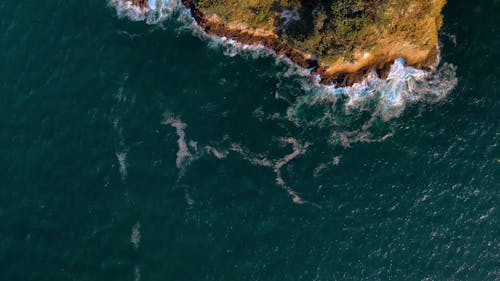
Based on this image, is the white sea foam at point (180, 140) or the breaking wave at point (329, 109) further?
the white sea foam at point (180, 140)

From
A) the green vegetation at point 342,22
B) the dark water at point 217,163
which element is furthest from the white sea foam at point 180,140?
the green vegetation at point 342,22

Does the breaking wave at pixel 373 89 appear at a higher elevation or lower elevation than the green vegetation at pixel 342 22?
lower

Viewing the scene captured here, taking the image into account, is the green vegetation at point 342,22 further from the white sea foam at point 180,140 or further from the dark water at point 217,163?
the white sea foam at point 180,140

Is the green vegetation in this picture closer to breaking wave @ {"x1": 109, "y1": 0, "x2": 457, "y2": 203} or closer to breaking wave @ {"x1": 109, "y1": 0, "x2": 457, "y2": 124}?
breaking wave @ {"x1": 109, "y1": 0, "x2": 457, "y2": 124}

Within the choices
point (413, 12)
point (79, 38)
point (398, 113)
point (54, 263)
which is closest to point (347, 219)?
point (398, 113)


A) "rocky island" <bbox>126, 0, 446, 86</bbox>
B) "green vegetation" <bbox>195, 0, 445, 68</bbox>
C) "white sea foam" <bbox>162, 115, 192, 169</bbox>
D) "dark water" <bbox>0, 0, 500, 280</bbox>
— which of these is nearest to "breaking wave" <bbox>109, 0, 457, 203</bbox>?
"white sea foam" <bbox>162, 115, 192, 169</bbox>
